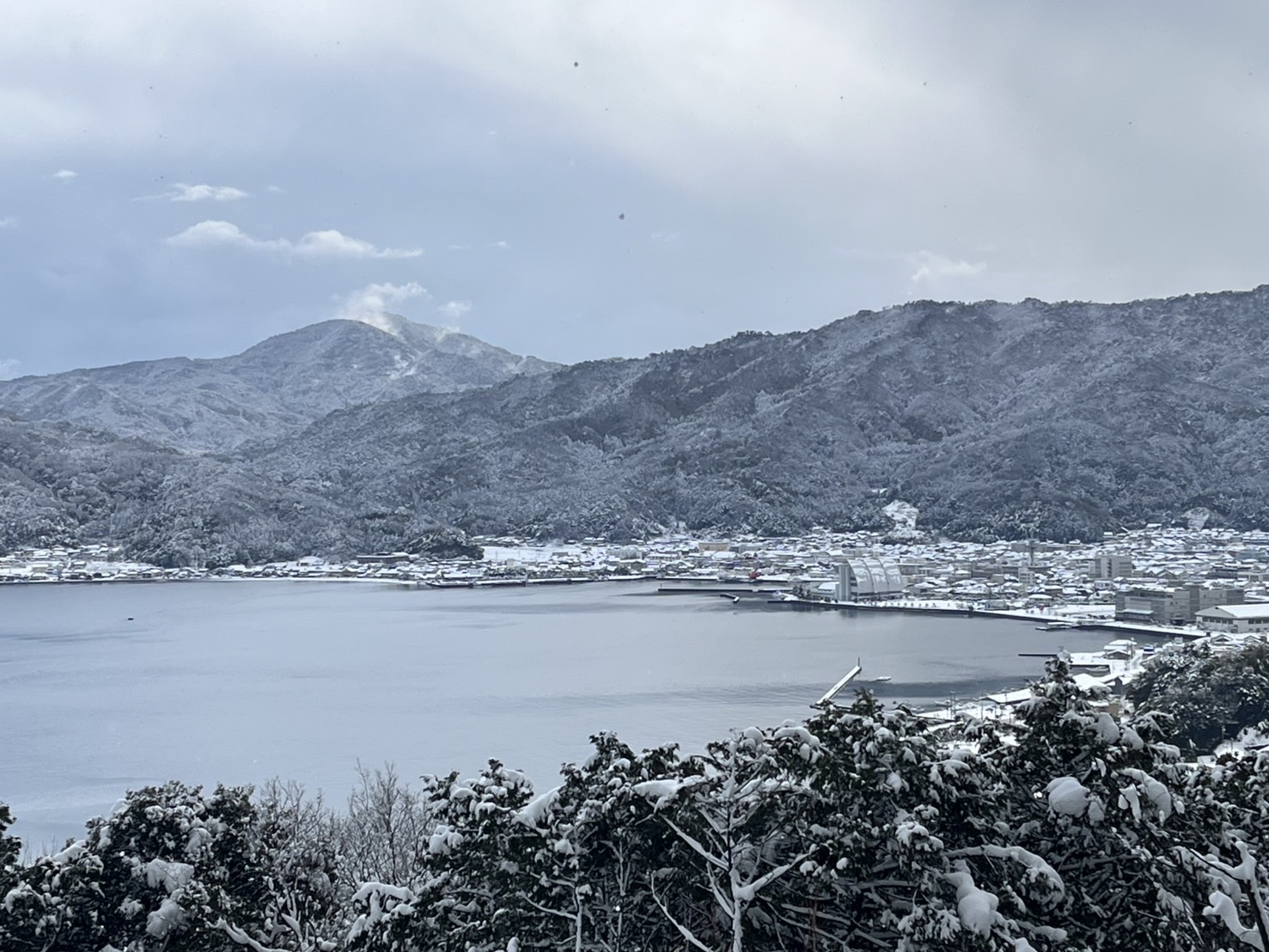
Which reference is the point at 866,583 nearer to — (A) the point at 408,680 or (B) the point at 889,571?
(B) the point at 889,571

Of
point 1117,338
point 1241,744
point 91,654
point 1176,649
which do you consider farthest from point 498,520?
point 1241,744

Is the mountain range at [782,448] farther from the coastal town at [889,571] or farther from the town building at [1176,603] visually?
the town building at [1176,603]

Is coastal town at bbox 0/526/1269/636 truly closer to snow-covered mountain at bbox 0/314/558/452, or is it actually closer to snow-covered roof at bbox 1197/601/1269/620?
snow-covered roof at bbox 1197/601/1269/620

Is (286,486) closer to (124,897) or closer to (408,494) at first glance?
(408,494)

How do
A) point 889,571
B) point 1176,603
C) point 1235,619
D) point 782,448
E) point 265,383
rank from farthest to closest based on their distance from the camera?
1. point 265,383
2. point 782,448
3. point 889,571
4. point 1176,603
5. point 1235,619

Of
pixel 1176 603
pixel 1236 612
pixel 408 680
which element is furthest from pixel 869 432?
pixel 408 680

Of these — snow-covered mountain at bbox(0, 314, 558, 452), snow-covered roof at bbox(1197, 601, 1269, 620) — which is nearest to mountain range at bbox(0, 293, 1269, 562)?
snow-covered mountain at bbox(0, 314, 558, 452)
